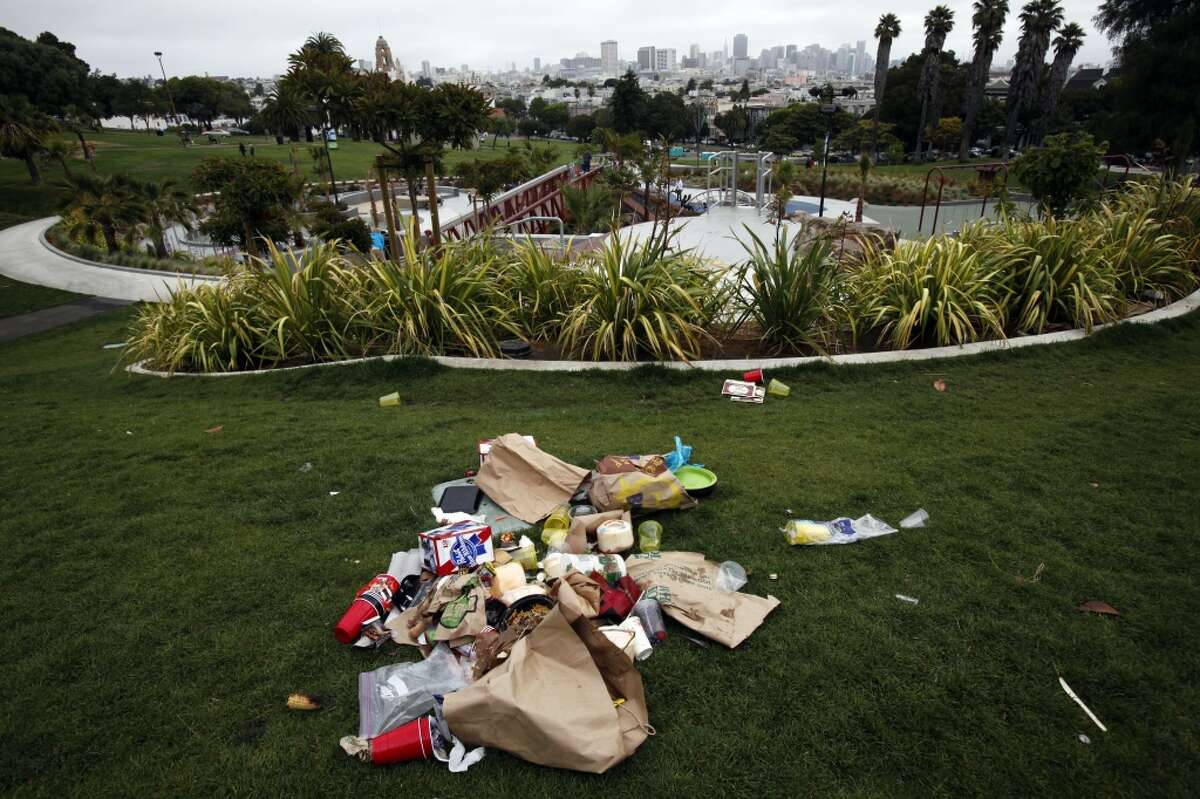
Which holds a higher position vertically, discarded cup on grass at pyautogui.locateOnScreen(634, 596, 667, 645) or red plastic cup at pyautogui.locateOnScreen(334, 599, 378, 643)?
red plastic cup at pyautogui.locateOnScreen(334, 599, 378, 643)

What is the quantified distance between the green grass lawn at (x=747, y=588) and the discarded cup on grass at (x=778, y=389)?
179 mm

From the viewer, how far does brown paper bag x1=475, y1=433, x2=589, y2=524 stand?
3520mm

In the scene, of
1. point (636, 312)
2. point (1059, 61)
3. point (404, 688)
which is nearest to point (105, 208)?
point (636, 312)

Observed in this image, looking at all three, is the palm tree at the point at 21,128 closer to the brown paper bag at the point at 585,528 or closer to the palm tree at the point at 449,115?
the palm tree at the point at 449,115

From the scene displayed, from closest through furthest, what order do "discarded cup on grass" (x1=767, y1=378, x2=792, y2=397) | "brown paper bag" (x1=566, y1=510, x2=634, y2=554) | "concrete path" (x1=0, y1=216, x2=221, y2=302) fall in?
"brown paper bag" (x1=566, y1=510, x2=634, y2=554)
"discarded cup on grass" (x1=767, y1=378, x2=792, y2=397)
"concrete path" (x1=0, y1=216, x2=221, y2=302)

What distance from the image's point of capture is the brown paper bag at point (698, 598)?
2.56 meters

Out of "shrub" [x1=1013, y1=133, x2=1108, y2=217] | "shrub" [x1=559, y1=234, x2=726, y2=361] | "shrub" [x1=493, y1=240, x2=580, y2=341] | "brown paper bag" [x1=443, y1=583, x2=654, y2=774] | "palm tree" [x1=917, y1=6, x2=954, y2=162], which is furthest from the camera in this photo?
"palm tree" [x1=917, y1=6, x2=954, y2=162]

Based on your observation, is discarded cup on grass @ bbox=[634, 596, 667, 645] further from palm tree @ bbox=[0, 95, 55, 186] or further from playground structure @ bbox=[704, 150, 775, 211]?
palm tree @ bbox=[0, 95, 55, 186]

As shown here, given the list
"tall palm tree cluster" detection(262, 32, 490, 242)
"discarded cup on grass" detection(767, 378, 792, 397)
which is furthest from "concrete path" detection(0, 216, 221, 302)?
"discarded cup on grass" detection(767, 378, 792, 397)

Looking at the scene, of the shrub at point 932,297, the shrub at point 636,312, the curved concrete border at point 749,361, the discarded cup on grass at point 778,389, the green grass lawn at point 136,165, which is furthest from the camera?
the green grass lawn at point 136,165

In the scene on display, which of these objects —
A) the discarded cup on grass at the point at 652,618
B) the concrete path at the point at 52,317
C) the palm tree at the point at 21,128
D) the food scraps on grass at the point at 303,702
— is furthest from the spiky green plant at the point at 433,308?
the palm tree at the point at 21,128

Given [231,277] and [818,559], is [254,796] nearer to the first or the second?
[818,559]

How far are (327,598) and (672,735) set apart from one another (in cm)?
162

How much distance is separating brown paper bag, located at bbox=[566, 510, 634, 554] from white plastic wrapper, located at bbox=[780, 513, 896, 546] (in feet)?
2.69
